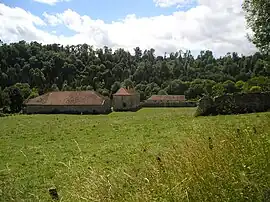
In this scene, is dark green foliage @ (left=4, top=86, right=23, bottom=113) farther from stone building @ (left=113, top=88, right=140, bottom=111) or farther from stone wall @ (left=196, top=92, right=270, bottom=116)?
stone wall @ (left=196, top=92, right=270, bottom=116)

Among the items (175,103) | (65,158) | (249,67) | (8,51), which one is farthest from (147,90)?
(65,158)

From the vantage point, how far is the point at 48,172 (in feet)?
33.4

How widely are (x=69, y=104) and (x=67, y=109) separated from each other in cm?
109

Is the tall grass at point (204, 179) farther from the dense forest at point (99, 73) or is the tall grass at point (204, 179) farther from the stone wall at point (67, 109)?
the dense forest at point (99, 73)

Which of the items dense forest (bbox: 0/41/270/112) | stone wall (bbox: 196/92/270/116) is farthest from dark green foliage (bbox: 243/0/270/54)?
dense forest (bbox: 0/41/270/112)

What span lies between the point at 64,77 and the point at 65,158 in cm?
11301

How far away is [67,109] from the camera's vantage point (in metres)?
63.9

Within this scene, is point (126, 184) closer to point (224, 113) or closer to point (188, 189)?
point (188, 189)

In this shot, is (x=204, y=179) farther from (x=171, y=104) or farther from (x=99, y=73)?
(x=99, y=73)

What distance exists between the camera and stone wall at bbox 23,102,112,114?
6247cm

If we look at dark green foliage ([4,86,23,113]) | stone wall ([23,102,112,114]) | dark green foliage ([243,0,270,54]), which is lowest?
stone wall ([23,102,112,114])

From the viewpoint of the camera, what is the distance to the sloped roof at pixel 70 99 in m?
63.5

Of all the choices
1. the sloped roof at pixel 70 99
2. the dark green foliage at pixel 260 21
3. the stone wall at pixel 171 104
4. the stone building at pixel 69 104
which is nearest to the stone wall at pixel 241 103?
the dark green foliage at pixel 260 21

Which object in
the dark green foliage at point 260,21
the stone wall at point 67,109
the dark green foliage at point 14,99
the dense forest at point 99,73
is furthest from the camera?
the dense forest at point 99,73
